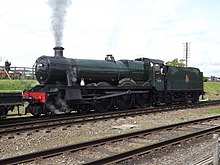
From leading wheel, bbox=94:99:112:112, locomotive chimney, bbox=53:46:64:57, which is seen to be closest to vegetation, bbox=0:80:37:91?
locomotive chimney, bbox=53:46:64:57

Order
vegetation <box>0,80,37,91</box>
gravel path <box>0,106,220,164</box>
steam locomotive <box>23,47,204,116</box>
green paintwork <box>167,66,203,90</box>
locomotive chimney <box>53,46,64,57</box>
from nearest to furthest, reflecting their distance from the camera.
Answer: gravel path <box>0,106,220,164</box> → steam locomotive <box>23,47,204,116</box> → locomotive chimney <box>53,46,64,57</box> → green paintwork <box>167,66,203,90</box> → vegetation <box>0,80,37,91</box>

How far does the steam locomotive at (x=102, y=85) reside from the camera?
49.5 ft

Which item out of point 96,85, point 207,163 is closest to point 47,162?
point 207,163

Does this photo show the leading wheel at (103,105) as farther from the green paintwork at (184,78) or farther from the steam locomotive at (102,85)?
the green paintwork at (184,78)

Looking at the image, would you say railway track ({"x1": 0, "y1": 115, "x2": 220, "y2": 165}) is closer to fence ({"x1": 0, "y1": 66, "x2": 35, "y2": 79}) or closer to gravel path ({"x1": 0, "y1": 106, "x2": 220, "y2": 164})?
gravel path ({"x1": 0, "y1": 106, "x2": 220, "y2": 164})

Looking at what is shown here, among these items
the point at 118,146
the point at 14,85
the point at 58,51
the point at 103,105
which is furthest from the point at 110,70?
the point at 14,85

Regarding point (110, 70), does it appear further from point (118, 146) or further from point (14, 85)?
point (14, 85)

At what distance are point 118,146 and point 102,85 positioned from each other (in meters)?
8.75

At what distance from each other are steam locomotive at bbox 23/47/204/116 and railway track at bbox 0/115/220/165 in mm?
5912

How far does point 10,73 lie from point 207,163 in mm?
26677

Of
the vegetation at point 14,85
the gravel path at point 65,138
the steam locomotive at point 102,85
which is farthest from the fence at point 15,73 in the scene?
the gravel path at point 65,138

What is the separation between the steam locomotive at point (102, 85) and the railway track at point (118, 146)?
19.4 feet

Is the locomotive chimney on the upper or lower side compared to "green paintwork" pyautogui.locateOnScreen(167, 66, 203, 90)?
upper

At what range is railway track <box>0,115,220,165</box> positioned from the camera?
6.87 m
